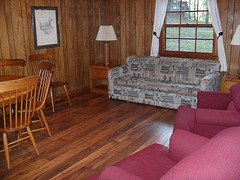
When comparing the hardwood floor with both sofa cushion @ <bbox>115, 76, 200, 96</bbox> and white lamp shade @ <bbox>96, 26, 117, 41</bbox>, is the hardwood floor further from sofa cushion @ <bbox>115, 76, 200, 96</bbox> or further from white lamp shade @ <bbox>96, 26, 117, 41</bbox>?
white lamp shade @ <bbox>96, 26, 117, 41</bbox>

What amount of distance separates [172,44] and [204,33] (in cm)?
64

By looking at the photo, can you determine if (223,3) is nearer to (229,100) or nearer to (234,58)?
(234,58)

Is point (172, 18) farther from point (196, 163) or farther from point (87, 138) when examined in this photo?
point (196, 163)

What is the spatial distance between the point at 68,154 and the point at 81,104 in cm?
186

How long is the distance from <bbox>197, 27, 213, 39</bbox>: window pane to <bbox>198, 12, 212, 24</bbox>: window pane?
110 mm

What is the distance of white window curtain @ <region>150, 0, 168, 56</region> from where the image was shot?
→ 4871 millimetres

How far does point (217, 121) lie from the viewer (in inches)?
94.1

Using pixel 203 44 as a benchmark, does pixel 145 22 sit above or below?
above

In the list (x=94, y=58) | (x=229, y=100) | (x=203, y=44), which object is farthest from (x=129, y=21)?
(x=229, y=100)

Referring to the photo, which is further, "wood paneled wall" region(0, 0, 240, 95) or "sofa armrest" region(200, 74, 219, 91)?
"wood paneled wall" region(0, 0, 240, 95)

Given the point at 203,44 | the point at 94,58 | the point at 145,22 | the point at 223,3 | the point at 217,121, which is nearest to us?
the point at 217,121

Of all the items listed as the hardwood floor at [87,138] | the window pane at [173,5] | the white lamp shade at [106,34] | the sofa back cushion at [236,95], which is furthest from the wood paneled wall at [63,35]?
the sofa back cushion at [236,95]

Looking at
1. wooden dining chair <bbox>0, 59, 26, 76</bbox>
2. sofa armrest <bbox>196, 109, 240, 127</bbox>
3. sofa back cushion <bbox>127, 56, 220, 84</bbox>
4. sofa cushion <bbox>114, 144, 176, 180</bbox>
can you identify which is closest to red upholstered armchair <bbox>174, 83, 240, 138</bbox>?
sofa armrest <bbox>196, 109, 240, 127</bbox>

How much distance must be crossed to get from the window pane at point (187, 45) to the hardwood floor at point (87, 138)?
1.32 meters
